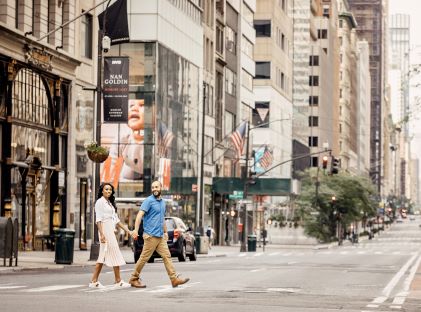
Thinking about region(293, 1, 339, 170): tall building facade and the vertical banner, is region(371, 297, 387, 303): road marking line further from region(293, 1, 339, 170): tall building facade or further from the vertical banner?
region(293, 1, 339, 170): tall building facade

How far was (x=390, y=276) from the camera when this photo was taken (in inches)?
1260

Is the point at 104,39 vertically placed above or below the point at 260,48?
below

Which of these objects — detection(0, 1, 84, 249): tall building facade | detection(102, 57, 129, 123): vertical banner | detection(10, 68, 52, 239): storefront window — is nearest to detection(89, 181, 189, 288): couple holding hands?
detection(0, 1, 84, 249): tall building facade

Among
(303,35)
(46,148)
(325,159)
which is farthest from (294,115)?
(46,148)

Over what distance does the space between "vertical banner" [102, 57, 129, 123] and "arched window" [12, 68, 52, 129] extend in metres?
3.11

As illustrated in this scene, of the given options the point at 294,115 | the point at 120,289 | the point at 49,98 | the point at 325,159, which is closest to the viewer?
the point at 120,289

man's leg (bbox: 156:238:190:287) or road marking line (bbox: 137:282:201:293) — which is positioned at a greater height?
man's leg (bbox: 156:238:190:287)

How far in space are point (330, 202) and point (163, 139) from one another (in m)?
45.5

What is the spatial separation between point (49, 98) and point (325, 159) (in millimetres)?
28881

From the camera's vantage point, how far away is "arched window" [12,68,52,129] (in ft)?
152

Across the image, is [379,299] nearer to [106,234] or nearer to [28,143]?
[106,234]

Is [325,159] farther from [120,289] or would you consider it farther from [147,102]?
[120,289]

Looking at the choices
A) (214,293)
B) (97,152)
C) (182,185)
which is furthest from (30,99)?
(182,185)

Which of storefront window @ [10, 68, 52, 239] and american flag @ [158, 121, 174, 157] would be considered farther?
american flag @ [158, 121, 174, 157]
